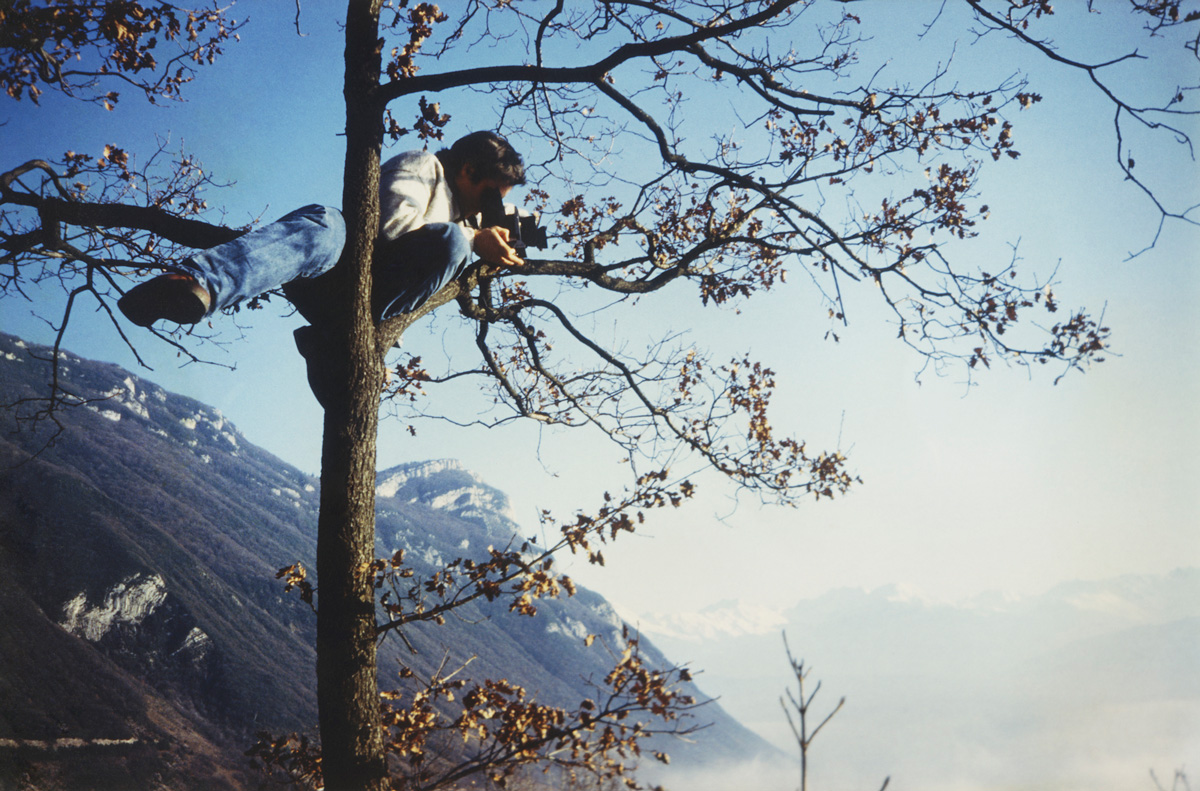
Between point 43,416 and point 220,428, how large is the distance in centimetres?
20468

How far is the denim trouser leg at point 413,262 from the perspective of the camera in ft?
9.30

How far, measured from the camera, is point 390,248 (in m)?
2.91

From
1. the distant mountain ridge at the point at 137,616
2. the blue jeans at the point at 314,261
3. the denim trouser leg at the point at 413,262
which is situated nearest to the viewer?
the blue jeans at the point at 314,261

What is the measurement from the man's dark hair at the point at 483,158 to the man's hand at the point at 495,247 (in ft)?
1.34

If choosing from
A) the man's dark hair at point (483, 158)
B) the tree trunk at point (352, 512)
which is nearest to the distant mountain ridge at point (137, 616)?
the tree trunk at point (352, 512)

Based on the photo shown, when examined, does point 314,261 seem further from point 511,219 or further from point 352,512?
point 511,219

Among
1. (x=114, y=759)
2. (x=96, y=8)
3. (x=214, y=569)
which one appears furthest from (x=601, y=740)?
(x=214, y=569)

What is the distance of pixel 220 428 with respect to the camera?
178875 mm

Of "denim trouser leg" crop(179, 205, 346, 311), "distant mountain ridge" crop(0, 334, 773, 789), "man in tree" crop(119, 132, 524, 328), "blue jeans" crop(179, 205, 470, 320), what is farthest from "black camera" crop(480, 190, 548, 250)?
"distant mountain ridge" crop(0, 334, 773, 789)

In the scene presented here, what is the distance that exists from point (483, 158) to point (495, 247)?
60cm

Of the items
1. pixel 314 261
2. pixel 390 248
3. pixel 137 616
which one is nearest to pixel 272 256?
pixel 314 261

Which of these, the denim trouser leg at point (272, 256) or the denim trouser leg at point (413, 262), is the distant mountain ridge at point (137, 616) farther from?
the denim trouser leg at point (272, 256)

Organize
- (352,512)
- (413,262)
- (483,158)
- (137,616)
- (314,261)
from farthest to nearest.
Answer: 1. (137,616)
2. (483,158)
3. (413,262)
4. (352,512)
5. (314,261)

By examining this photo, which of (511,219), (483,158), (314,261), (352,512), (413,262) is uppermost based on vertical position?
(483,158)
